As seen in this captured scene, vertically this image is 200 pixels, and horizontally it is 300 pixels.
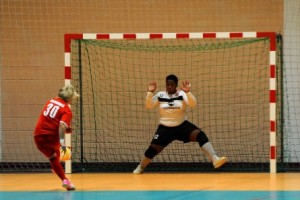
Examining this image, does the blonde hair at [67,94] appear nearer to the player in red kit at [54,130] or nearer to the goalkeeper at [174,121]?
the player in red kit at [54,130]

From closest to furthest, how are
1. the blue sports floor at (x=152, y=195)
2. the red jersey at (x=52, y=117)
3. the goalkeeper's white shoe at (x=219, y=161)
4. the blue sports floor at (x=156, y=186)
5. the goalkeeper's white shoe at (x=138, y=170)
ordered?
1. the blue sports floor at (x=152, y=195)
2. the blue sports floor at (x=156, y=186)
3. the red jersey at (x=52, y=117)
4. the goalkeeper's white shoe at (x=219, y=161)
5. the goalkeeper's white shoe at (x=138, y=170)

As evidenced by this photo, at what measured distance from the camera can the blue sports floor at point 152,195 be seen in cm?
1039

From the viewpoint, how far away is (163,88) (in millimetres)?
15273

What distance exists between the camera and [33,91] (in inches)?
611

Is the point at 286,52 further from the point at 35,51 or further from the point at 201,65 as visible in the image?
the point at 35,51

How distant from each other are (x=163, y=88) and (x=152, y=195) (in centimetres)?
480

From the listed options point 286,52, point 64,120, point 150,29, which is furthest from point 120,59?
point 64,120

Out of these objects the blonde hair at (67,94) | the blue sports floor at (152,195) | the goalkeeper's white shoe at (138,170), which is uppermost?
the blonde hair at (67,94)

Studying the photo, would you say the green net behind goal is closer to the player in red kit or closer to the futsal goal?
the futsal goal

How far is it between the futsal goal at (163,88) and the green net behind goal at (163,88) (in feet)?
0.06

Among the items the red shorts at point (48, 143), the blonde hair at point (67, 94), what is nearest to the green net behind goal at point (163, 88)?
the red shorts at point (48, 143)

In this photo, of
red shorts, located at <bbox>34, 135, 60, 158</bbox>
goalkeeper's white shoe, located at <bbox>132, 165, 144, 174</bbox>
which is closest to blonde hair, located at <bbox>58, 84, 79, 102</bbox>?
red shorts, located at <bbox>34, 135, 60, 158</bbox>

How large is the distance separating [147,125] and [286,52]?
301 cm

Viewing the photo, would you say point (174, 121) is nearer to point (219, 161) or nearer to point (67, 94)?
point (219, 161)
